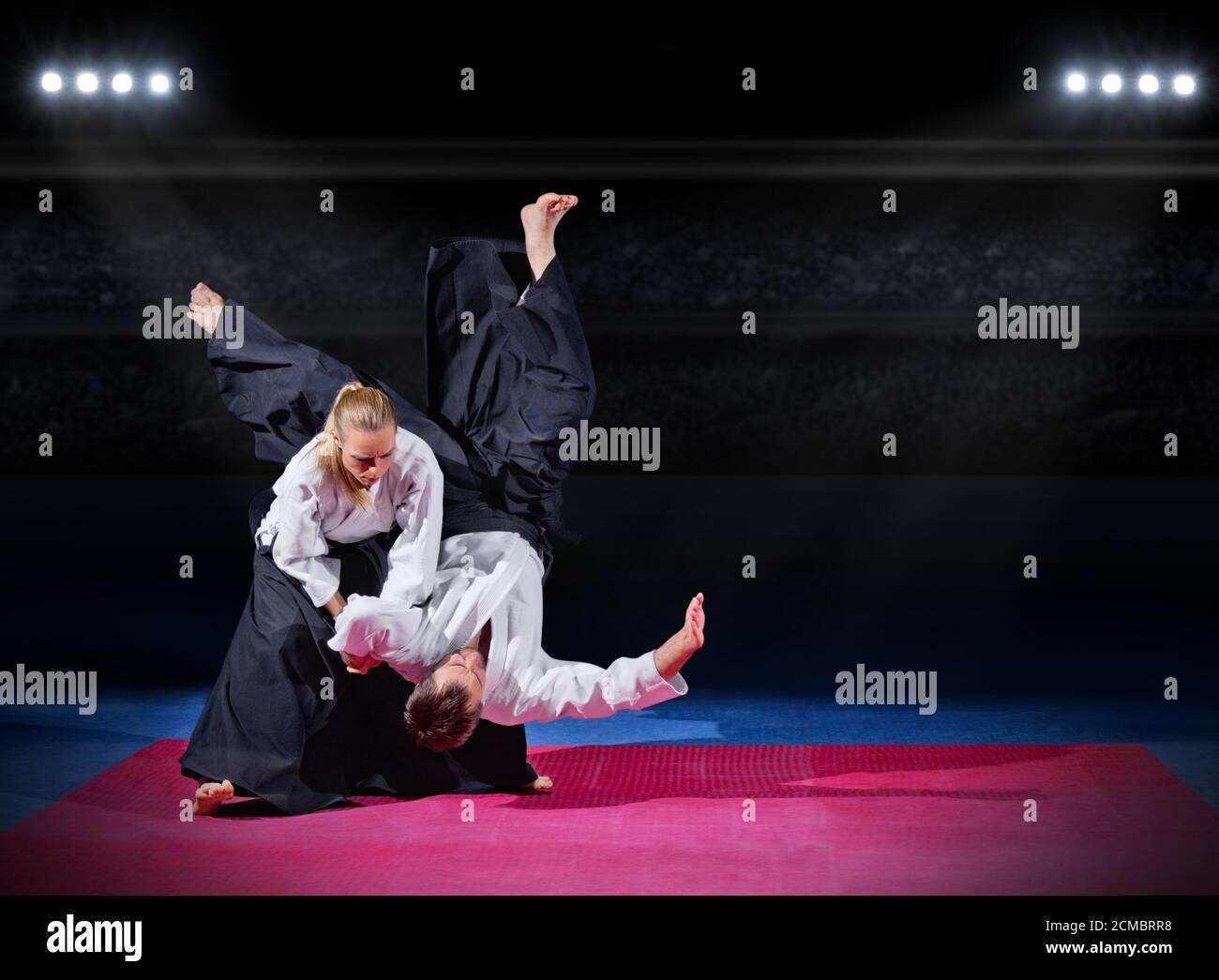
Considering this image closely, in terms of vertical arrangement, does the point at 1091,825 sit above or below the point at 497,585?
below

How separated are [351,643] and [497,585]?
A: 361 millimetres

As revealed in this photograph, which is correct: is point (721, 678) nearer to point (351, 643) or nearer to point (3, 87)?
point (351, 643)

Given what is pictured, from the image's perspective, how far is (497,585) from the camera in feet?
10.9

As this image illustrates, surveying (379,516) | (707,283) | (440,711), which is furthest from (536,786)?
(707,283)

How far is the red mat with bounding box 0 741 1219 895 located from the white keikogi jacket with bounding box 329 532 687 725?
30 centimetres

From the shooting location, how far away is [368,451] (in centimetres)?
311

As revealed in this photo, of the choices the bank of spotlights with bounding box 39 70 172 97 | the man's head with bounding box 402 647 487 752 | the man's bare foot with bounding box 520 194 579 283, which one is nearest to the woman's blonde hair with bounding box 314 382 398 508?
the man's head with bounding box 402 647 487 752

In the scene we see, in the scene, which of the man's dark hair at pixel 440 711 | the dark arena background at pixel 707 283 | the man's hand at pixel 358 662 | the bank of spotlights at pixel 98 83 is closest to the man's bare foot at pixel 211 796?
the man's hand at pixel 358 662

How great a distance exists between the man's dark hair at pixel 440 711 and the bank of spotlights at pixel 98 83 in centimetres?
902

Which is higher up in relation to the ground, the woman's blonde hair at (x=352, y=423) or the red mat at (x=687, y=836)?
the woman's blonde hair at (x=352, y=423)

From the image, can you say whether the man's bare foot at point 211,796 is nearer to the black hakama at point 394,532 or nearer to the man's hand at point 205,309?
the black hakama at point 394,532

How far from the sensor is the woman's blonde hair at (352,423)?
10.2 feet

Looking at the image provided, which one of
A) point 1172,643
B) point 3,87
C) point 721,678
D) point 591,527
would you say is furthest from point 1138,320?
point 3,87

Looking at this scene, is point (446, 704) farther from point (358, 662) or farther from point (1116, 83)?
point (1116, 83)
